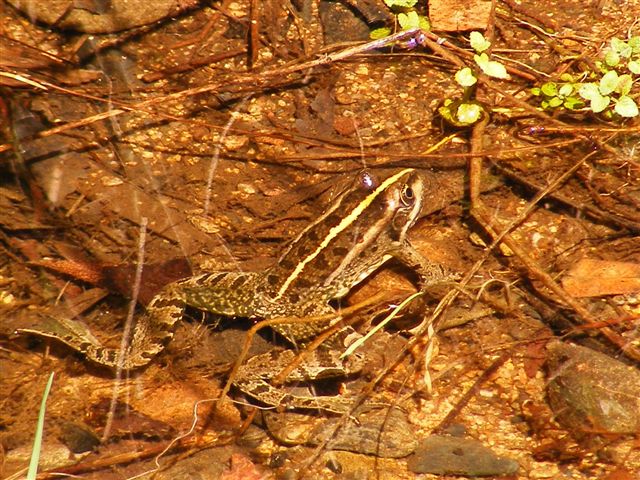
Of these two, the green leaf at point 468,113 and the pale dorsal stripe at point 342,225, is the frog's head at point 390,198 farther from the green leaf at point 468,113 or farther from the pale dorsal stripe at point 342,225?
the green leaf at point 468,113

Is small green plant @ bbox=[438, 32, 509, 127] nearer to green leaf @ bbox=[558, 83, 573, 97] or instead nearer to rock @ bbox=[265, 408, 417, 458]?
green leaf @ bbox=[558, 83, 573, 97]

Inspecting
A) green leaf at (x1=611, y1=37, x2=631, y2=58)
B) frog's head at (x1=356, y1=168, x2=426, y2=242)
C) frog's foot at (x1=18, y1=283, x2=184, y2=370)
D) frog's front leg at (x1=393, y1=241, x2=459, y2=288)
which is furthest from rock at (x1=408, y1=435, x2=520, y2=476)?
green leaf at (x1=611, y1=37, x2=631, y2=58)

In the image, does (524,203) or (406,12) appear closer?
(524,203)

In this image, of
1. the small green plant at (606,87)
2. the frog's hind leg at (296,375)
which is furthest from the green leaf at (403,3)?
the frog's hind leg at (296,375)

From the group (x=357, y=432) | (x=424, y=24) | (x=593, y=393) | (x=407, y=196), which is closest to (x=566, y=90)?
(x=424, y=24)

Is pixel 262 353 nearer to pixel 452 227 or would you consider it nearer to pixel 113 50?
pixel 452 227

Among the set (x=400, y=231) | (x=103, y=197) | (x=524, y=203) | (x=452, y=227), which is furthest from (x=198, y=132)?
(x=524, y=203)

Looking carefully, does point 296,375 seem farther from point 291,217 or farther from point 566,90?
point 566,90
